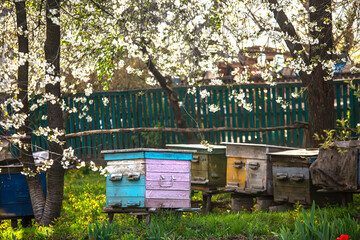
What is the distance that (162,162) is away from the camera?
698 centimetres

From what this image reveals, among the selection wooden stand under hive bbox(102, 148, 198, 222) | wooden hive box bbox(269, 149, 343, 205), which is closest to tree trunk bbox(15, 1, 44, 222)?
wooden stand under hive bbox(102, 148, 198, 222)

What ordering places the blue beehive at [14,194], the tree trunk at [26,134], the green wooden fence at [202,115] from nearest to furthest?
the tree trunk at [26,134], the blue beehive at [14,194], the green wooden fence at [202,115]

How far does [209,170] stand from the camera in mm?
9023

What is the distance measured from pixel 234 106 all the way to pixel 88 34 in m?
6.01

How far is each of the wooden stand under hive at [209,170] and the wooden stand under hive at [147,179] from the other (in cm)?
179

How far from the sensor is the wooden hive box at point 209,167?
29.5 feet

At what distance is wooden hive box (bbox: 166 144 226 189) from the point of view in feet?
29.5

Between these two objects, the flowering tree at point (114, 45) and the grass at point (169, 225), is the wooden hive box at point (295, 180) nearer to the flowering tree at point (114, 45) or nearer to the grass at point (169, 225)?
the grass at point (169, 225)

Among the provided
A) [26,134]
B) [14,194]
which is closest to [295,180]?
[26,134]

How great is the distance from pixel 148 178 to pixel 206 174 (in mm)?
2355

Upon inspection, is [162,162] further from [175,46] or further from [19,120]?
[175,46]

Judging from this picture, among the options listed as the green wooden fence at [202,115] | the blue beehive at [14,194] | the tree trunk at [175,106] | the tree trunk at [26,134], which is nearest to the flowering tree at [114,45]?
the tree trunk at [26,134]

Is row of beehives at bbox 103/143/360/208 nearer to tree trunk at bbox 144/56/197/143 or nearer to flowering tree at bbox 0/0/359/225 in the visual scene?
flowering tree at bbox 0/0/359/225

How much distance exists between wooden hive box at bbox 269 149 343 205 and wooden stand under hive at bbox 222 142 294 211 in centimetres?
18
